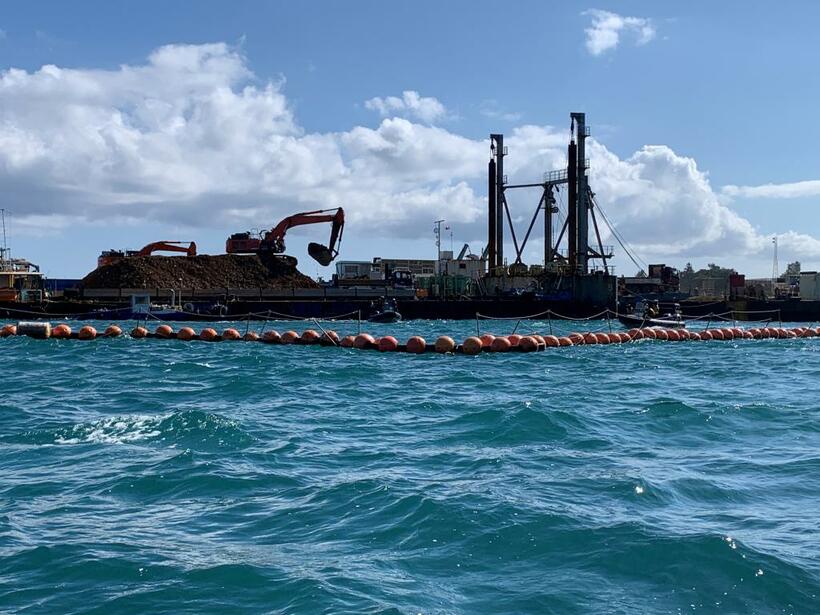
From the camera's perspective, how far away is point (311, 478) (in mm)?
10734

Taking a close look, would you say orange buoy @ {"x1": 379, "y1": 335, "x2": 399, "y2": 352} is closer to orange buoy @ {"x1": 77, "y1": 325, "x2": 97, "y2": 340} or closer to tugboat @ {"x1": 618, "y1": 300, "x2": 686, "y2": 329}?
orange buoy @ {"x1": 77, "y1": 325, "x2": 97, "y2": 340}

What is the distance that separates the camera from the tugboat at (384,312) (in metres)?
56.6

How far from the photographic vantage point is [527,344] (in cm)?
3091

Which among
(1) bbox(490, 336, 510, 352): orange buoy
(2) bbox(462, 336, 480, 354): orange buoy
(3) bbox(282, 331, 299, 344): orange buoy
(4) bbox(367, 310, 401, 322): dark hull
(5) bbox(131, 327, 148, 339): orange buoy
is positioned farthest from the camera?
(4) bbox(367, 310, 401, 322): dark hull

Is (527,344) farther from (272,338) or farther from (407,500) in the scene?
(407,500)

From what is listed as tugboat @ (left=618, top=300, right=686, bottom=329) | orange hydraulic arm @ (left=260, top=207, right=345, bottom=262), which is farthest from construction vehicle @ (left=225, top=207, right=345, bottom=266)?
tugboat @ (left=618, top=300, right=686, bottom=329)

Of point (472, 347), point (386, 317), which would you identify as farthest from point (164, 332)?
point (386, 317)

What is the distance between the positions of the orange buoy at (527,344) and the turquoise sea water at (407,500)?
35.9 feet

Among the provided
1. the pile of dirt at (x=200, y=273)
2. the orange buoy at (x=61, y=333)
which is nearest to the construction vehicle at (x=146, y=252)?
the pile of dirt at (x=200, y=273)

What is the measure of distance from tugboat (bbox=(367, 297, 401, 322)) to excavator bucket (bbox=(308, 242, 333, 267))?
1538 centimetres

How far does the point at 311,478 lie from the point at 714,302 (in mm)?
69301

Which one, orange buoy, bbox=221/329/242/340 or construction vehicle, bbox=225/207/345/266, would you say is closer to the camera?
orange buoy, bbox=221/329/242/340

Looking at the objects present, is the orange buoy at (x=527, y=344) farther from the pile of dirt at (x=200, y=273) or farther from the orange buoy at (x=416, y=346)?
the pile of dirt at (x=200, y=273)

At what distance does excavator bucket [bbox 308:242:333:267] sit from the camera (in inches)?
2997
